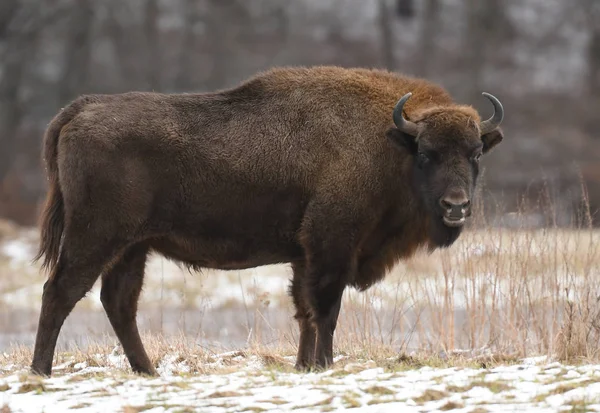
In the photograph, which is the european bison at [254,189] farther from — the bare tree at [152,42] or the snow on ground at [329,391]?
the bare tree at [152,42]

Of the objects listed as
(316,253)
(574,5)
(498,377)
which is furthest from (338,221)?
(574,5)

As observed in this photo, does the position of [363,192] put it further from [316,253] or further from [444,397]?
[444,397]

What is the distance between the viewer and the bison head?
7539mm

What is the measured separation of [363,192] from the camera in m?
7.70

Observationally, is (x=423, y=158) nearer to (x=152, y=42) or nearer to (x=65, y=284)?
(x=65, y=284)

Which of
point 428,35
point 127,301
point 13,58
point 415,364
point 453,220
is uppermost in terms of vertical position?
point 428,35

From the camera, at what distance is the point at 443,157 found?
303 inches

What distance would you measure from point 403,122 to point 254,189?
4.25 feet

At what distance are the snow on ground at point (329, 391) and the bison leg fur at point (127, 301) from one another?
3.89ft

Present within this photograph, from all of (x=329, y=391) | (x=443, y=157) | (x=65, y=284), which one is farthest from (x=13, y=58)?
(x=329, y=391)

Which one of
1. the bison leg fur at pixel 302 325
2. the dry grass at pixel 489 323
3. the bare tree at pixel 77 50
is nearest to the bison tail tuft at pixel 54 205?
the dry grass at pixel 489 323

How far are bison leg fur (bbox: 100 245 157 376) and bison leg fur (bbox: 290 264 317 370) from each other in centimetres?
124

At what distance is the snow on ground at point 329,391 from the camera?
5715 millimetres

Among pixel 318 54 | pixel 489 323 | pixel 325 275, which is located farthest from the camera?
pixel 318 54
